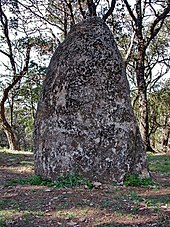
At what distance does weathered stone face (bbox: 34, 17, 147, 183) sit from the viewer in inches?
227

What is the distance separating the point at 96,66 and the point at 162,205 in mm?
2580

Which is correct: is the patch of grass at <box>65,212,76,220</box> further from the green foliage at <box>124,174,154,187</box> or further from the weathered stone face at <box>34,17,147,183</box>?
the green foliage at <box>124,174,154,187</box>

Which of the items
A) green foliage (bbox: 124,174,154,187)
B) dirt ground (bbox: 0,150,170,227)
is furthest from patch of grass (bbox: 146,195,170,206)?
green foliage (bbox: 124,174,154,187)

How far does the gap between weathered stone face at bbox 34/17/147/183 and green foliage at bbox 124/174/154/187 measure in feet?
0.33

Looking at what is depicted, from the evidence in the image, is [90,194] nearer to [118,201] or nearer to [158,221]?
[118,201]

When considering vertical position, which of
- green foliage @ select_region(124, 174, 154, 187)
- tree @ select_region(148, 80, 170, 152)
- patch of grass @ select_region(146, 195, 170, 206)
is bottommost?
patch of grass @ select_region(146, 195, 170, 206)

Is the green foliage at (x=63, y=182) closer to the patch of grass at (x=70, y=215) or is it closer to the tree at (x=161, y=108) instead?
the patch of grass at (x=70, y=215)

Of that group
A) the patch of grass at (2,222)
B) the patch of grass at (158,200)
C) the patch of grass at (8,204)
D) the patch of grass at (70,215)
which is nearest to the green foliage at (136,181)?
the patch of grass at (158,200)

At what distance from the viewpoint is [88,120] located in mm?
5832

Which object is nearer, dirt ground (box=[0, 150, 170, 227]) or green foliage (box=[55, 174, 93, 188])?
dirt ground (box=[0, 150, 170, 227])

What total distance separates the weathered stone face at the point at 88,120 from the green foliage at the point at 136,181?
0.10 m

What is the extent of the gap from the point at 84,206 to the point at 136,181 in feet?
4.90

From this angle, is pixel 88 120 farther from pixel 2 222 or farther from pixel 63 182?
pixel 2 222

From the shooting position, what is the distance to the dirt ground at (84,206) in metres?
3.95
